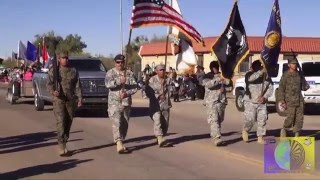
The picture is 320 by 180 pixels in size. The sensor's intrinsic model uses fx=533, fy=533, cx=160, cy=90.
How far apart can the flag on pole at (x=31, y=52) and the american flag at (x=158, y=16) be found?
19.6 meters

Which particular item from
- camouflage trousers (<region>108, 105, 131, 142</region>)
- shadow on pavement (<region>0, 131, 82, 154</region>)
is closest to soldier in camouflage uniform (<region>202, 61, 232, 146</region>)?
camouflage trousers (<region>108, 105, 131, 142</region>)

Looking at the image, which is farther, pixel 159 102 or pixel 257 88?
pixel 257 88

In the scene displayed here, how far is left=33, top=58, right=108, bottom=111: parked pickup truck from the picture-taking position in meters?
17.0

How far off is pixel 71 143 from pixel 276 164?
488 cm

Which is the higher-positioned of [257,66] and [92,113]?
[257,66]

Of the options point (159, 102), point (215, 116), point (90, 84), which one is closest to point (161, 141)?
point (159, 102)

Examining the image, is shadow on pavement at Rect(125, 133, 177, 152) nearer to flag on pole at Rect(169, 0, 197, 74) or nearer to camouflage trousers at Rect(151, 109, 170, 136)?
camouflage trousers at Rect(151, 109, 170, 136)

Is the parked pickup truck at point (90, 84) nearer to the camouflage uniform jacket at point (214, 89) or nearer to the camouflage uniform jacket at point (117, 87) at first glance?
the camouflage uniform jacket at point (117, 87)

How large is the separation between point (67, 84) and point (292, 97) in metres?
4.53

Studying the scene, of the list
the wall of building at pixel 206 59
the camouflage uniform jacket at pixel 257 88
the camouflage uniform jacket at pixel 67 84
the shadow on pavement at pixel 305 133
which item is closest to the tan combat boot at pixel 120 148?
the camouflage uniform jacket at pixel 67 84

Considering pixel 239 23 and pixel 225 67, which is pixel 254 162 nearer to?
pixel 225 67

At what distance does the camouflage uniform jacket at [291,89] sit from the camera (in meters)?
10.8

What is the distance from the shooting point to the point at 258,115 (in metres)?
11.1

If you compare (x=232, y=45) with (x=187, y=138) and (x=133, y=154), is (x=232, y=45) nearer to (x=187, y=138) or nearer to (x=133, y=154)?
(x=187, y=138)
